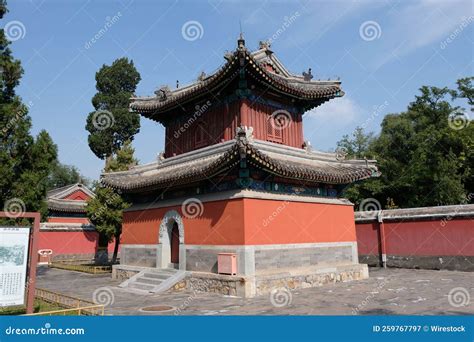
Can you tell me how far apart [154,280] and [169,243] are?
1.88 metres

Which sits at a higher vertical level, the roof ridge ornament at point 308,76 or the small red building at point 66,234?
the roof ridge ornament at point 308,76

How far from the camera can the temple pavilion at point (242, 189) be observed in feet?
39.5

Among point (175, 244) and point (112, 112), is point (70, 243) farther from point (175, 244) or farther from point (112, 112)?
point (175, 244)

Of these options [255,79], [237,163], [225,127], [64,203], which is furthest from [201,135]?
[64,203]

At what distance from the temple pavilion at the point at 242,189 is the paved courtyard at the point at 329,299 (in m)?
0.88

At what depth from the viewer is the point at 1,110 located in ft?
36.3

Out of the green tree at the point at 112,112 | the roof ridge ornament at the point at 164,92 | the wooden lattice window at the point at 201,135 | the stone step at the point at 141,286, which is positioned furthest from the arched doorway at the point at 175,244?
the green tree at the point at 112,112

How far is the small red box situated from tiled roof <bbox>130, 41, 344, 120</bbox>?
6.41m

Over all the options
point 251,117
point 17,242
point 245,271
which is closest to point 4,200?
point 17,242

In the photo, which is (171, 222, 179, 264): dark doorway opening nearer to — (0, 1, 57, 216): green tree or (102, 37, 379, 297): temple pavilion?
(102, 37, 379, 297): temple pavilion

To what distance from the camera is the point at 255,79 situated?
13.9m

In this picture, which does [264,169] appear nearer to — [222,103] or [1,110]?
[222,103]

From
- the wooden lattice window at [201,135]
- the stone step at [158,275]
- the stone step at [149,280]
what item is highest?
the wooden lattice window at [201,135]

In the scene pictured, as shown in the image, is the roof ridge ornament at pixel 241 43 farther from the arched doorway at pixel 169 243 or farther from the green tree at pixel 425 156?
the green tree at pixel 425 156
